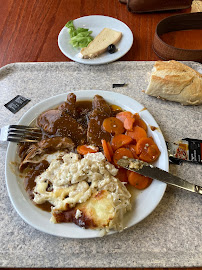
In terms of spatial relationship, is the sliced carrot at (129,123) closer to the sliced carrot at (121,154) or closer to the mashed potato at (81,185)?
the sliced carrot at (121,154)

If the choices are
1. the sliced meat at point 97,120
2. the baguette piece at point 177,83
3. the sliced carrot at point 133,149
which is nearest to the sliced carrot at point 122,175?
the sliced carrot at point 133,149

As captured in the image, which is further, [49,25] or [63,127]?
[49,25]

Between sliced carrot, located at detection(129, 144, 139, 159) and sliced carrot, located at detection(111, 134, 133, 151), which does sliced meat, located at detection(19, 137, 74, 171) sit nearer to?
sliced carrot, located at detection(111, 134, 133, 151)

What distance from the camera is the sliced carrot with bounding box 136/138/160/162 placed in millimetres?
1584

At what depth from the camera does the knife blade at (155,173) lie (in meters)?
1.44

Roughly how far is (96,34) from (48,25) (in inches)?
24.2

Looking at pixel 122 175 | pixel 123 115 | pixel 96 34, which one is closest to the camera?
pixel 122 175

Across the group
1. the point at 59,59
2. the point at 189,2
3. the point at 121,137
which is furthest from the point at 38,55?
the point at 189,2

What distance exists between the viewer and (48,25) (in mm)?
2641

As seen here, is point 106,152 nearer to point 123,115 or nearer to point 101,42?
point 123,115

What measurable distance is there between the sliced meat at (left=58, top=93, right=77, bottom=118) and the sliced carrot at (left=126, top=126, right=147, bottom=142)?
0.45 meters

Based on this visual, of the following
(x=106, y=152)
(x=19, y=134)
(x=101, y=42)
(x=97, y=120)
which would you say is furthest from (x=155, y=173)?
(x=101, y=42)

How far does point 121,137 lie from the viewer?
1662 mm

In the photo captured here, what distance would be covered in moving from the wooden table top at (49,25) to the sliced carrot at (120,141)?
1.01m
